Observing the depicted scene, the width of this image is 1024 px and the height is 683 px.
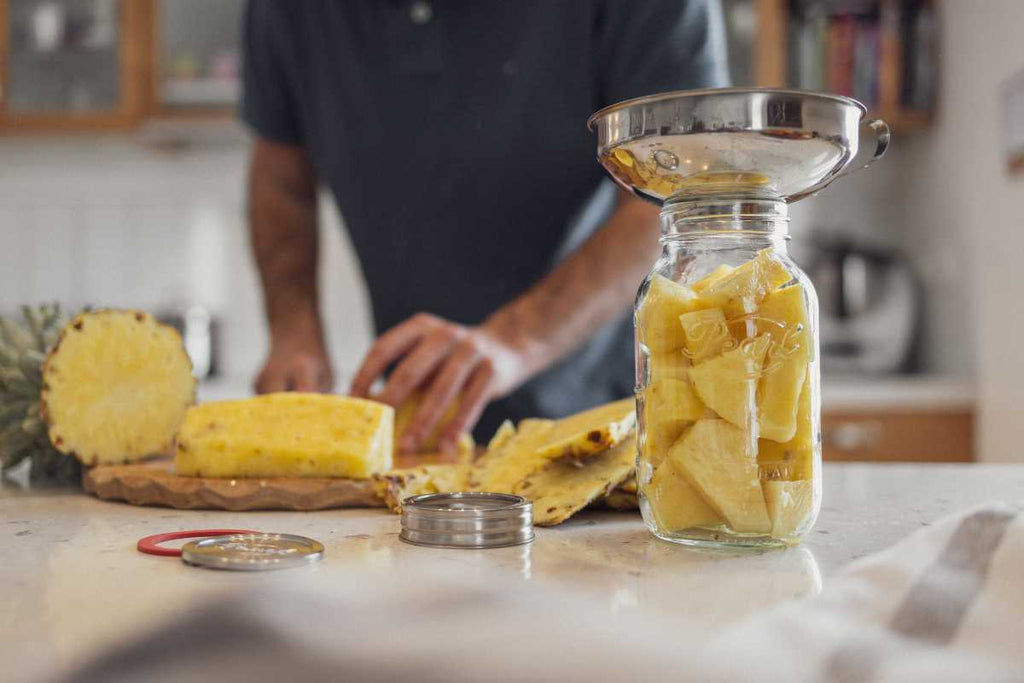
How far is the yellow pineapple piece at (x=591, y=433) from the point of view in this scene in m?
0.72

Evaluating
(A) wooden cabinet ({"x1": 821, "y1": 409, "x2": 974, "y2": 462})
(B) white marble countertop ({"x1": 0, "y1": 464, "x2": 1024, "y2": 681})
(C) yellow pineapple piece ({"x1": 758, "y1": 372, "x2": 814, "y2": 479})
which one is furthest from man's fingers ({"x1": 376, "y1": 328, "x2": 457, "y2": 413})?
(A) wooden cabinet ({"x1": 821, "y1": 409, "x2": 974, "y2": 462})

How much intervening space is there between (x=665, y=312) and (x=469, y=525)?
174 mm

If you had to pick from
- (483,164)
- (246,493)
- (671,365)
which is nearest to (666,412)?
(671,365)

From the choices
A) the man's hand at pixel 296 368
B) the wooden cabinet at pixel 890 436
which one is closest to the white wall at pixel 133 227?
the wooden cabinet at pixel 890 436

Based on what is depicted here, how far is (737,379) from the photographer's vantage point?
59 cm

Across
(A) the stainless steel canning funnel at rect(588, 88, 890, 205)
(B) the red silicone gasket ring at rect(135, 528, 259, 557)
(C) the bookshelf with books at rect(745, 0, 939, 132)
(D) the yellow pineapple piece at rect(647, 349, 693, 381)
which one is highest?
(C) the bookshelf with books at rect(745, 0, 939, 132)

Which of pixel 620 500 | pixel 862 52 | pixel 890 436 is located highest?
pixel 862 52

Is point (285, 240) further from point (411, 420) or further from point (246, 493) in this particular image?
point (246, 493)

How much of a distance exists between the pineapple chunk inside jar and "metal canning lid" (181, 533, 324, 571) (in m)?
0.22

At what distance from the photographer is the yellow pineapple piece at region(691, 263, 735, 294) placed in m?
0.63

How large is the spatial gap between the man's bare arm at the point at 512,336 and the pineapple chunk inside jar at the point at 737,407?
0.45m

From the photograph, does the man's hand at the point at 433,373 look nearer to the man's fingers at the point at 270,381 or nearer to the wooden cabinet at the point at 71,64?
the man's fingers at the point at 270,381

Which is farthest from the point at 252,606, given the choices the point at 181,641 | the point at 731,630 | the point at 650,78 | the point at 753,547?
the point at 650,78

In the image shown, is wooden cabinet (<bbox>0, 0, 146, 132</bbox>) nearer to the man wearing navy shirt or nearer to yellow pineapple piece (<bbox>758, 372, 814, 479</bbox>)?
the man wearing navy shirt
